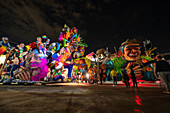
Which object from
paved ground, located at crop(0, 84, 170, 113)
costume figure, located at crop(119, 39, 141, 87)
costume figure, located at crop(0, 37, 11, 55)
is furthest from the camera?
costume figure, located at crop(0, 37, 11, 55)

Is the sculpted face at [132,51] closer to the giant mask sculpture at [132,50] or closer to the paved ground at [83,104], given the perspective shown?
the giant mask sculpture at [132,50]

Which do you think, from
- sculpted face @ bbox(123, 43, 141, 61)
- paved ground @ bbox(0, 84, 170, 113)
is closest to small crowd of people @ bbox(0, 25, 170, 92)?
sculpted face @ bbox(123, 43, 141, 61)

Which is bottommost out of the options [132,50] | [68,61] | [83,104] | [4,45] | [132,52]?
[83,104]

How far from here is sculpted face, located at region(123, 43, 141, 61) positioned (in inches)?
413

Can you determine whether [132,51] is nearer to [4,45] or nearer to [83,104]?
[83,104]

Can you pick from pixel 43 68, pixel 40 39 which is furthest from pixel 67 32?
pixel 43 68

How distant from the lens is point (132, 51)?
10.6 meters

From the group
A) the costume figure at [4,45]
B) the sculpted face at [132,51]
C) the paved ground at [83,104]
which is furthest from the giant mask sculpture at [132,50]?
the costume figure at [4,45]

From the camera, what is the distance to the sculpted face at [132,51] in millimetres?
10484

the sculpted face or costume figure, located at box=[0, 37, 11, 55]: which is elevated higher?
costume figure, located at box=[0, 37, 11, 55]

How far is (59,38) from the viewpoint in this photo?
15.7 metres

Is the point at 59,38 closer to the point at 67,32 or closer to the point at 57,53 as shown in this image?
the point at 67,32

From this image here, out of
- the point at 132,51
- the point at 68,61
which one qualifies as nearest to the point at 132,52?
the point at 132,51

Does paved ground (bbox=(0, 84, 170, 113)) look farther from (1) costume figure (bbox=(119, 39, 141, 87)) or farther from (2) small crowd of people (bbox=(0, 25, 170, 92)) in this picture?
(1) costume figure (bbox=(119, 39, 141, 87))
